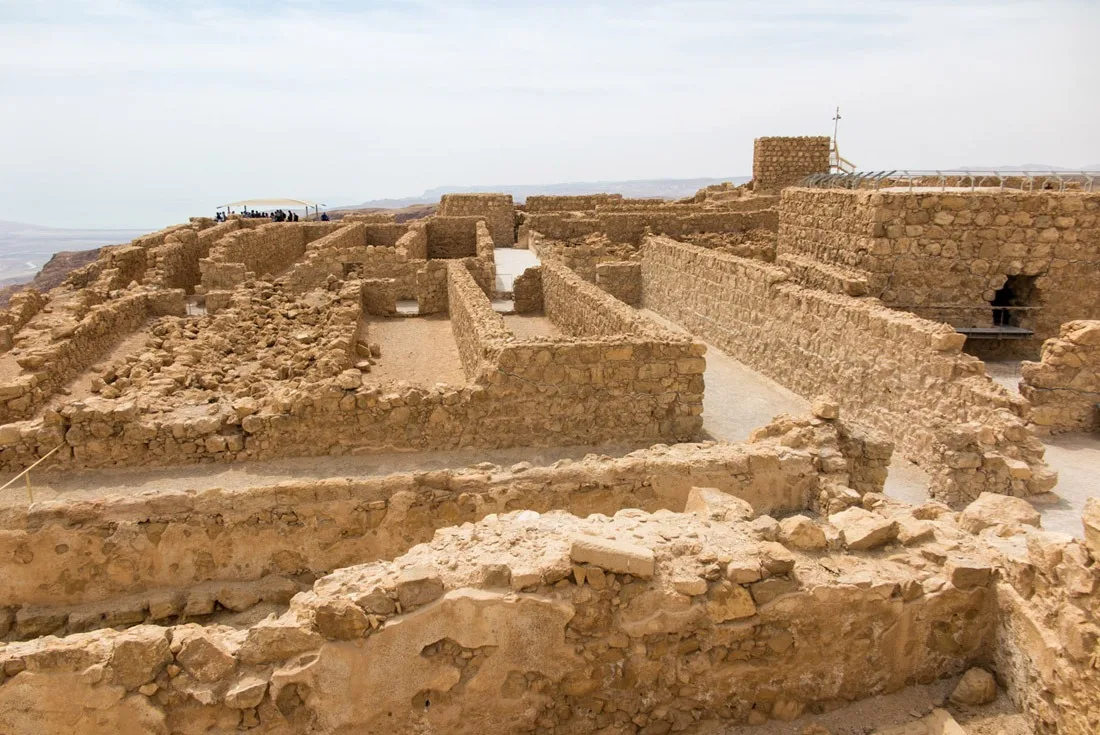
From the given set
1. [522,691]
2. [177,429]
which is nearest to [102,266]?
[177,429]

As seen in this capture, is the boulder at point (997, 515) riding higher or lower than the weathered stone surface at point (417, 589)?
lower

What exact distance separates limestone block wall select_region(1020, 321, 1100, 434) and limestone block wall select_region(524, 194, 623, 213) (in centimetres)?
2203

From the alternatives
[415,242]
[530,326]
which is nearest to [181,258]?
[415,242]

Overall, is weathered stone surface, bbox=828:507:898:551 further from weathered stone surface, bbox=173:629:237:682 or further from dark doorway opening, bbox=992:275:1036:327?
dark doorway opening, bbox=992:275:1036:327

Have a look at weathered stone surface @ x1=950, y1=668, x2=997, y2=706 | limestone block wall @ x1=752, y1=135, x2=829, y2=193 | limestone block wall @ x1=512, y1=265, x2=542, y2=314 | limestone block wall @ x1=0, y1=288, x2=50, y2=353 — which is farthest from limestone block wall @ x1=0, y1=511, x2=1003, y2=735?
limestone block wall @ x1=752, y1=135, x2=829, y2=193

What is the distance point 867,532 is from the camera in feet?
13.5

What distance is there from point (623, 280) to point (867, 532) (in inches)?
562

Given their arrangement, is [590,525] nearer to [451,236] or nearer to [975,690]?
[975,690]

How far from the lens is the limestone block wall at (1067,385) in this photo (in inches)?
327

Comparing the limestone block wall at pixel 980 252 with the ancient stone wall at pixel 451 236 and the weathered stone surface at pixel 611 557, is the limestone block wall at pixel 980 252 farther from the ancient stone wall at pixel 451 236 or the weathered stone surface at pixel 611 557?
the ancient stone wall at pixel 451 236

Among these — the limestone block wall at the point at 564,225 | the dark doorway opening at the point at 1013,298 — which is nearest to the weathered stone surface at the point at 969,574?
the dark doorway opening at the point at 1013,298

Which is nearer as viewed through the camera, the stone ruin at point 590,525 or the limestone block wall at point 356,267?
the stone ruin at point 590,525

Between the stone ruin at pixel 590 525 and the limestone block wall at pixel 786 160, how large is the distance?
62.8 ft

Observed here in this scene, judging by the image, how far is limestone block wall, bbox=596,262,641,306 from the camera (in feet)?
59.1
